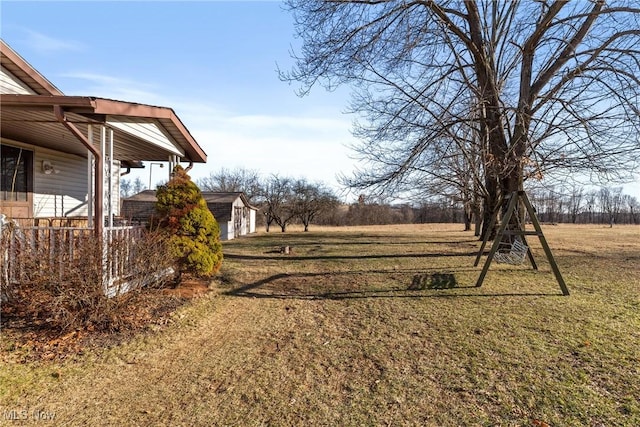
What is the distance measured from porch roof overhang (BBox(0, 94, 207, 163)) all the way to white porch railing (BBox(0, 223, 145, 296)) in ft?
5.87

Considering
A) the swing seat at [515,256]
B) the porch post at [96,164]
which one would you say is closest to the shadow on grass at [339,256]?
the swing seat at [515,256]

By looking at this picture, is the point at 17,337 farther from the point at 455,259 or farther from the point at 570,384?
the point at 455,259

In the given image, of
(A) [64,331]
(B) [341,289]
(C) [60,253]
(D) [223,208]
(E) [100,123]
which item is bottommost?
(B) [341,289]

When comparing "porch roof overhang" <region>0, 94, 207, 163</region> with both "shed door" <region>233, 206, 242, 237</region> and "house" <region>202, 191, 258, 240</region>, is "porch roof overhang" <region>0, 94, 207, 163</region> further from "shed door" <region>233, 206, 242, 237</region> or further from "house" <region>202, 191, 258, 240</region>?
"shed door" <region>233, 206, 242, 237</region>

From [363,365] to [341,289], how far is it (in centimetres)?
360

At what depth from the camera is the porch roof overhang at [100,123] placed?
221 inches

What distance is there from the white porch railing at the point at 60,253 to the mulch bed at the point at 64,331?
0.34 meters

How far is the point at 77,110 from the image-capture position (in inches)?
224

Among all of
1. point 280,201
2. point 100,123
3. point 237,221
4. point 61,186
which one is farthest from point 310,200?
point 100,123

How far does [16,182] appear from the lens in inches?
348

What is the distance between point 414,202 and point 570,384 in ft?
49.8

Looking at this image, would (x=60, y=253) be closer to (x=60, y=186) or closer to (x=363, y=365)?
(x=363, y=365)

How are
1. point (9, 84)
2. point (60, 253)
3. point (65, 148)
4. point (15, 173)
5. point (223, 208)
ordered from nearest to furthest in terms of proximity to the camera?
point (60, 253), point (9, 84), point (15, 173), point (65, 148), point (223, 208)

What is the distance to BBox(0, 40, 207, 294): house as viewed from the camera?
5.67 m
